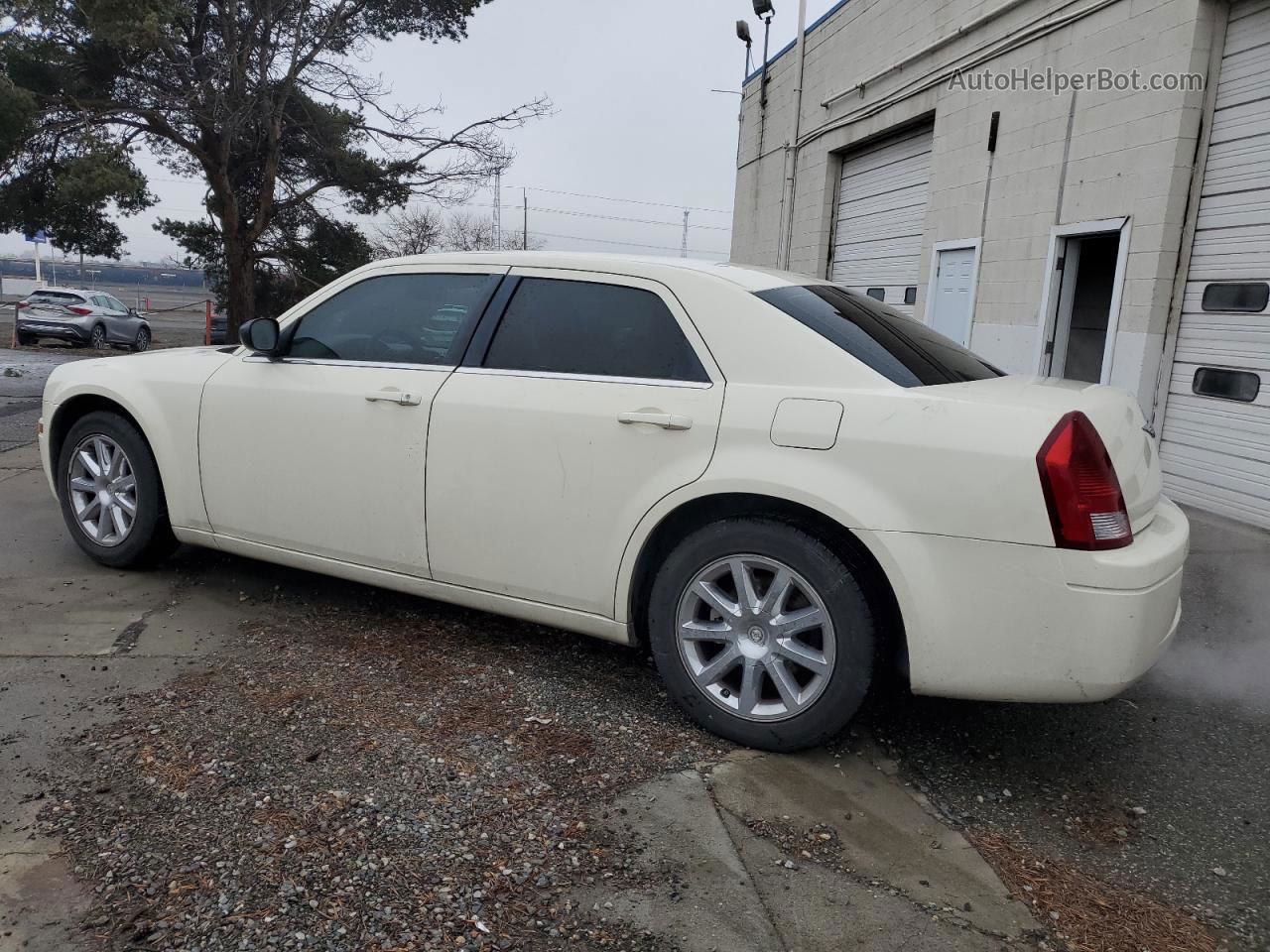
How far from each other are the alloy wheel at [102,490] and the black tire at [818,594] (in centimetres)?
281

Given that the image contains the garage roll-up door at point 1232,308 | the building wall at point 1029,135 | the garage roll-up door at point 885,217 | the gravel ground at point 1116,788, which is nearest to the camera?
the gravel ground at point 1116,788

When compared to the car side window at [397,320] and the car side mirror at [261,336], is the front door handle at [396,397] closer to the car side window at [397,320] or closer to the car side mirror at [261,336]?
the car side window at [397,320]

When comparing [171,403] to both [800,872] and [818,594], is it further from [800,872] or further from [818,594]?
[800,872]

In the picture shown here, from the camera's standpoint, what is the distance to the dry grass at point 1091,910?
7.02 ft

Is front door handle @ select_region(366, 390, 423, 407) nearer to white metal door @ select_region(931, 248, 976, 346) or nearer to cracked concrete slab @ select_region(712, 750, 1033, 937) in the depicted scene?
cracked concrete slab @ select_region(712, 750, 1033, 937)

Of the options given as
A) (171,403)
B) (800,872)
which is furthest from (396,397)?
(800,872)

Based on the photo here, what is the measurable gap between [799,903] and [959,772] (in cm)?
96

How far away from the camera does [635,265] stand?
3379mm

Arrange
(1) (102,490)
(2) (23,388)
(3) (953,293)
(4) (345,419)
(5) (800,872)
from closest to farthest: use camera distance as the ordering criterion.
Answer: (5) (800,872)
(4) (345,419)
(1) (102,490)
(3) (953,293)
(2) (23,388)

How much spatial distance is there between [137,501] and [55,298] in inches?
783

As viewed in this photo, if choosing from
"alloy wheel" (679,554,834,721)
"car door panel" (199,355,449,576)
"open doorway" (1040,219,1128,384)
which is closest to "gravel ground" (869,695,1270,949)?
"alloy wheel" (679,554,834,721)

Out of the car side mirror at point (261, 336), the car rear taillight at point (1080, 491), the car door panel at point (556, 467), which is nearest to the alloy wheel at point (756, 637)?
the car door panel at point (556, 467)

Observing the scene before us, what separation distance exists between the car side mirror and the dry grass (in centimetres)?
332

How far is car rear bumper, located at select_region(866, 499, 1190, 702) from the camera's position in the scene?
2496mm
